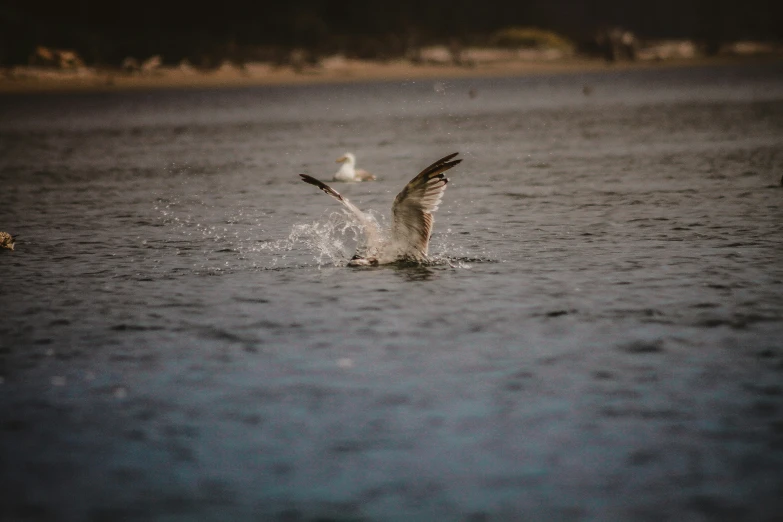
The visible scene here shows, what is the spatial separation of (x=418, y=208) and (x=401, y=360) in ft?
14.3

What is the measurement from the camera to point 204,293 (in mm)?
15656

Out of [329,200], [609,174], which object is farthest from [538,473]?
[609,174]

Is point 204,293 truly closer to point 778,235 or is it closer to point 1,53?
point 778,235

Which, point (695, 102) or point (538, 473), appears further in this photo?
point (695, 102)

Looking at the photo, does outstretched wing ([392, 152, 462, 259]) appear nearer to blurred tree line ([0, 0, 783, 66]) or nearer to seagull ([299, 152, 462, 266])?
seagull ([299, 152, 462, 266])

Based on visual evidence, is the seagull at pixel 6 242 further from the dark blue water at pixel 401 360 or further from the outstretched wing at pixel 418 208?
the outstretched wing at pixel 418 208

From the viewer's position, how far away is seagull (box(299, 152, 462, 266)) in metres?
15.2

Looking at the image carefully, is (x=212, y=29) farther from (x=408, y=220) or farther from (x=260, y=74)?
(x=408, y=220)

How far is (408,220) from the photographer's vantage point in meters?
16.1

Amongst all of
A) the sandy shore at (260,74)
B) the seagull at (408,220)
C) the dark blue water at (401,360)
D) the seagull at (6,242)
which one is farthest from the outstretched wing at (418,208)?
the sandy shore at (260,74)

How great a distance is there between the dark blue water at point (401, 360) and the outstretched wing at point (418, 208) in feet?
1.64

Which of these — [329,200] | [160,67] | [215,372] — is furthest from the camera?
[160,67]

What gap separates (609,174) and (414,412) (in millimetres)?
23503

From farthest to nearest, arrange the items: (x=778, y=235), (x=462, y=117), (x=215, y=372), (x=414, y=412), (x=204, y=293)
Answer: (x=462, y=117)
(x=778, y=235)
(x=204, y=293)
(x=215, y=372)
(x=414, y=412)
